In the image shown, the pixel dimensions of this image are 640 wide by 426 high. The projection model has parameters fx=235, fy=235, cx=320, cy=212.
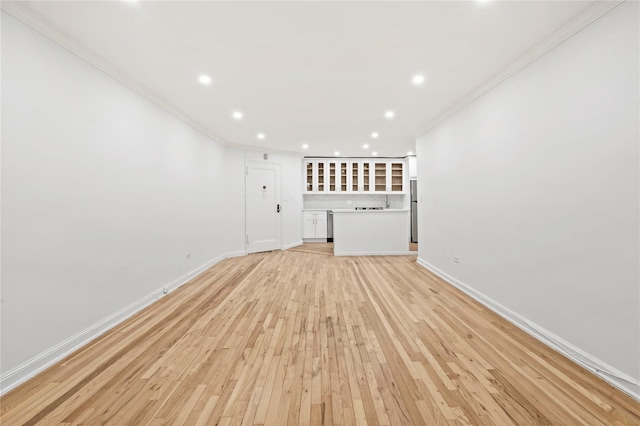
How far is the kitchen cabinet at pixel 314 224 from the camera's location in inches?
271

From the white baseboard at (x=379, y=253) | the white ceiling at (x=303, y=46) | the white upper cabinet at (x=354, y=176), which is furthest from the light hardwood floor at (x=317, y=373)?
the white upper cabinet at (x=354, y=176)

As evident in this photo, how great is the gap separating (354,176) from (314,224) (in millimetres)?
1860

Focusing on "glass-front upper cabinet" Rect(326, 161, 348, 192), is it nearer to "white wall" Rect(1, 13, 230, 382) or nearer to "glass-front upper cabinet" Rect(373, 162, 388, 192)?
"glass-front upper cabinet" Rect(373, 162, 388, 192)

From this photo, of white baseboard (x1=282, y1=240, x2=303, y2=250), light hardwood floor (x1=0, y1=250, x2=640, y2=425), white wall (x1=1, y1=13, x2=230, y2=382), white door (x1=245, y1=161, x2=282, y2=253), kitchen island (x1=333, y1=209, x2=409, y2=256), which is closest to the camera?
light hardwood floor (x1=0, y1=250, x2=640, y2=425)

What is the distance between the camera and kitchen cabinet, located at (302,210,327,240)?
689cm

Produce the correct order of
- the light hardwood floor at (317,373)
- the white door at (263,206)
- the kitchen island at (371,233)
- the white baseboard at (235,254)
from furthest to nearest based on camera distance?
the white door at (263,206)
the kitchen island at (371,233)
the white baseboard at (235,254)
the light hardwood floor at (317,373)

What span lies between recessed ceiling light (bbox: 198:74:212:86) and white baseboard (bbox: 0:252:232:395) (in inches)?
95.5

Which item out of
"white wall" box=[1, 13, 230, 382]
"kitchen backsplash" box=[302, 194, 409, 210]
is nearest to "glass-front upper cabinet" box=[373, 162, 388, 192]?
"kitchen backsplash" box=[302, 194, 409, 210]

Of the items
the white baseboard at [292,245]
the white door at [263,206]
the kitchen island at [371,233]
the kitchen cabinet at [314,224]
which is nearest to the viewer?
the kitchen island at [371,233]

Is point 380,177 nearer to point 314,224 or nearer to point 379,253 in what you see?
point 314,224

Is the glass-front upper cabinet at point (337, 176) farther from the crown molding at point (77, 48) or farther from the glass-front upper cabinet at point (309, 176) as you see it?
the crown molding at point (77, 48)

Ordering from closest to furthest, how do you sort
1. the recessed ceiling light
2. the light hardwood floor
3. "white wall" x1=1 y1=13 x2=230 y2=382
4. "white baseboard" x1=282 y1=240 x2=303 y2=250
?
1. the light hardwood floor
2. "white wall" x1=1 y1=13 x2=230 y2=382
3. the recessed ceiling light
4. "white baseboard" x1=282 y1=240 x2=303 y2=250

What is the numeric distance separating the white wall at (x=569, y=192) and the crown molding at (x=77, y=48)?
3.76 m

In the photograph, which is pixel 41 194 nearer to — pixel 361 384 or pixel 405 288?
pixel 361 384
